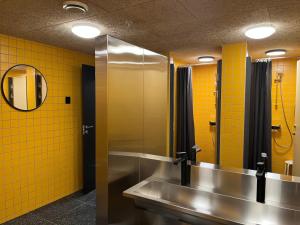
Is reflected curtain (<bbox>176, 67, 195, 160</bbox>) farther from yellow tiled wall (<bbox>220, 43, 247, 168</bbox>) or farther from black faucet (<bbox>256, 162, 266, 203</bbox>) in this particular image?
black faucet (<bbox>256, 162, 266, 203</bbox>)

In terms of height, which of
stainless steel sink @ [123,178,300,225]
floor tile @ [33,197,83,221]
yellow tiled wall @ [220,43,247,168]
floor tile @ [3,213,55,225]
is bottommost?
floor tile @ [33,197,83,221]

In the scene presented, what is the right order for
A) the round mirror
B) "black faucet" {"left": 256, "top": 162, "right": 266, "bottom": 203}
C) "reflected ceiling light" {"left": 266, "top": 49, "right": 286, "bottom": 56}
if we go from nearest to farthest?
"black faucet" {"left": 256, "top": 162, "right": 266, "bottom": 203}, the round mirror, "reflected ceiling light" {"left": 266, "top": 49, "right": 286, "bottom": 56}

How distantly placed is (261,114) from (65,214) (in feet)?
10.1

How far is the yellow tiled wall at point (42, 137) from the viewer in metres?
2.48

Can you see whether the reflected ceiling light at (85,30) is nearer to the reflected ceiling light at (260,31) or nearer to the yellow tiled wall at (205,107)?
the reflected ceiling light at (260,31)

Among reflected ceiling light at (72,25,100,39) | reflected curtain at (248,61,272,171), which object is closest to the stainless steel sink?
reflected ceiling light at (72,25,100,39)

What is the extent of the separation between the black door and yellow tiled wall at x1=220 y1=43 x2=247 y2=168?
1.92 m

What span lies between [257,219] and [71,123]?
2651 millimetres

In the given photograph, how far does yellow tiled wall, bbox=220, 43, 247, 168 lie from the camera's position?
8.45 feet

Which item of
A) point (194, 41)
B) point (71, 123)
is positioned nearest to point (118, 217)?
point (71, 123)

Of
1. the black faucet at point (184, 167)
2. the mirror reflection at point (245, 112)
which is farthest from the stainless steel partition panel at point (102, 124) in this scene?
the mirror reflection at point (245, 112)

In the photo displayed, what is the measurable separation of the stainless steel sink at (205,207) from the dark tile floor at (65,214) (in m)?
1.21

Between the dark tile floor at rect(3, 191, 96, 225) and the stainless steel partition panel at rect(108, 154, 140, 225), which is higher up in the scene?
the stainless steel partition panel at rect(108, 154, 140, 225)

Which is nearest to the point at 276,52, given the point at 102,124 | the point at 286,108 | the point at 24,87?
the point at 286,108
